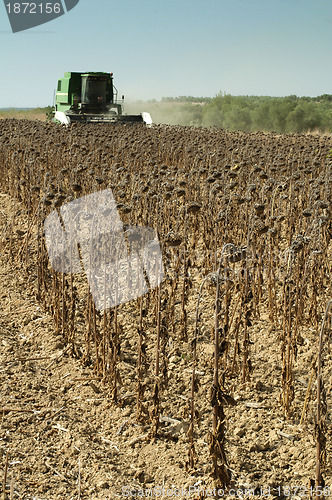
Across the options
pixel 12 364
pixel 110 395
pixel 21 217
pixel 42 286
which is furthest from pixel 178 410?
pixel 21 217

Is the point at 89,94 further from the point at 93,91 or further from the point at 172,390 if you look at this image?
the point at 172,390

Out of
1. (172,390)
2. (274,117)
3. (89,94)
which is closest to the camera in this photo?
(172,390)

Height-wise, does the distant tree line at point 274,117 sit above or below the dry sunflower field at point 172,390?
above

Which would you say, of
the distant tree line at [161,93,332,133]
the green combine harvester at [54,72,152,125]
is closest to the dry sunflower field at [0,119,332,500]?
the green combine harvester at [54,72,152,125]

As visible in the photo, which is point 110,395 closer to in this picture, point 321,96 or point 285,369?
point 285,369

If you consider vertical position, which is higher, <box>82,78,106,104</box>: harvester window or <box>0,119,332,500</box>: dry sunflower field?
<box>82,78,106,104</box>: harvester window

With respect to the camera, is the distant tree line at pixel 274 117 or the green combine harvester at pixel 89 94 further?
the distant tree line at pixel 274 117

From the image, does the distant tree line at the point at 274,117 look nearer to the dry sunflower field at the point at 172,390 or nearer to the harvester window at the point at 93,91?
the harvester window at the point at 93,91

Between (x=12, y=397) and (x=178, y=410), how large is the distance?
3.84ft

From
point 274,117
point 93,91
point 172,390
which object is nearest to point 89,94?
point 93,91

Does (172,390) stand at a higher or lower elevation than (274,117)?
lower

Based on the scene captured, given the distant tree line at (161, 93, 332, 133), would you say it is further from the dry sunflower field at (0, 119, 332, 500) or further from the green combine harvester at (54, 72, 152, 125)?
the dry sunflower field at (0, 119, 332, 500)

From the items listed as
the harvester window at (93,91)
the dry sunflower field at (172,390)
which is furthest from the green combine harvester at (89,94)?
the dry sunflower field at (172,390)

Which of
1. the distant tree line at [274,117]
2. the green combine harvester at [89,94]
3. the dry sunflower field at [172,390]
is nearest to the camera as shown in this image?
the dry sunflower field at [172,390]
